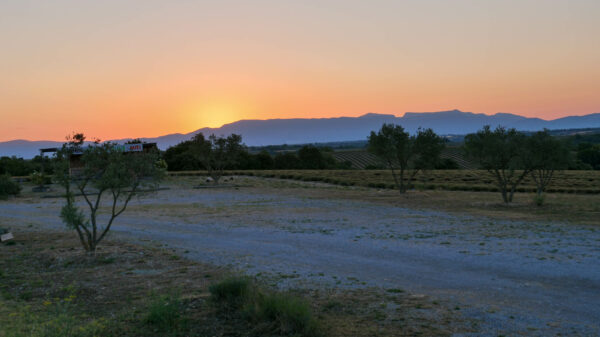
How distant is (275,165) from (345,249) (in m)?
72.7

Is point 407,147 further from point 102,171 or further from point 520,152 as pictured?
point 102,171

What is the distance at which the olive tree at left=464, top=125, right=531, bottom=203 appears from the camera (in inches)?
997

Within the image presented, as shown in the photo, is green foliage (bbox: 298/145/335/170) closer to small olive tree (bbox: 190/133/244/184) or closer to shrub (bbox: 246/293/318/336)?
small olive tree (bbox: 190/133/244/184)

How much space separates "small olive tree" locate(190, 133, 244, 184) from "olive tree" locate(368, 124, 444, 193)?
57.5 ft

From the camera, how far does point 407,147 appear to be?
32.2m

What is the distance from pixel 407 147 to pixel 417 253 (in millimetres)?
21202

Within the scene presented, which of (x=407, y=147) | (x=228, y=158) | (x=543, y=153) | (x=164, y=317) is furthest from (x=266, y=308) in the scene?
(x=228, y=158)

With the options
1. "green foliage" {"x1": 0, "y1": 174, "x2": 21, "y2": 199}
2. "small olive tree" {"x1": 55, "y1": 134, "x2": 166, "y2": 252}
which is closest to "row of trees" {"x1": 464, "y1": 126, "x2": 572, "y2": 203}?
"small olive tree" {"x1": 55, "y1": 134, "x2": 166, "y2": 252}

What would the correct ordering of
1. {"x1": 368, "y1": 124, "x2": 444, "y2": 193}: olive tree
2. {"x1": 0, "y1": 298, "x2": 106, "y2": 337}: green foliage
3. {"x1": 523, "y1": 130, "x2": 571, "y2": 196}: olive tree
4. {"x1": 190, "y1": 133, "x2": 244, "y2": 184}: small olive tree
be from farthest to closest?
{"x1": 190, "y1": 133, "x2": 244, "y2": 184}: small olive tree
{"x1": 368, "y1": 124, "x2": 444, "y2": 193}: olive tree
{"x1": 523, "y1": 130, "x2": 571, "y2": 196}: olive tree
{"x1": 0, "y1": 298, "x2": 106, "y2": 337}: green foliage

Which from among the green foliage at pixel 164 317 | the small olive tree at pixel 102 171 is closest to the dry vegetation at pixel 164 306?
the green foliage at pixel 164 317

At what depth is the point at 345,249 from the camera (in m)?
12.6

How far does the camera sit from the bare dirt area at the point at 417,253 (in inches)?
280

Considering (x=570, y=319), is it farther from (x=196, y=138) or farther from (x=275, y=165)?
(x=275, y=165)

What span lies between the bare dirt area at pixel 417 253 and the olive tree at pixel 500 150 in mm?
5476
